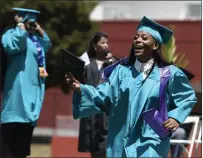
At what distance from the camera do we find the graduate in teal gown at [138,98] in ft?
17.4

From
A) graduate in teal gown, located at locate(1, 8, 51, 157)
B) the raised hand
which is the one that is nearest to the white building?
graduate in teal gown, located at locate(1, 8, 51, 157)

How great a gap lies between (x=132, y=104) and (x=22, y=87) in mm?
2583

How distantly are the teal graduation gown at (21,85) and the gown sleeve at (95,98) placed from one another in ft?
7.05

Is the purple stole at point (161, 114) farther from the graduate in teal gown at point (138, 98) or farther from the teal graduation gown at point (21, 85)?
the teal graduation gown at point (21, 85)

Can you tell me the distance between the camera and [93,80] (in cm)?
816

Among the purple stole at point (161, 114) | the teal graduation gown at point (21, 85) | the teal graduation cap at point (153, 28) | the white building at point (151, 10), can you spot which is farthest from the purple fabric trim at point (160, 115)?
the white building at point (151, 10)

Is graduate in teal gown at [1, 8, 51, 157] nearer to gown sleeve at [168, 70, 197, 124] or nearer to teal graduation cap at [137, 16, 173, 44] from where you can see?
teal graduation cap at [137, 16, 173, 44]

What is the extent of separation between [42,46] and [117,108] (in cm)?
284

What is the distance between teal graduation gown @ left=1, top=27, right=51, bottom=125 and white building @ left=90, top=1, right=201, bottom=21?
797 inches

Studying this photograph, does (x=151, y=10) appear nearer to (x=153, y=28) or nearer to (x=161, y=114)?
(x=153, y=28)

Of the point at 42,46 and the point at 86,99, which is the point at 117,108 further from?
the point at 42,46

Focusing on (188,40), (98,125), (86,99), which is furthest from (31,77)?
(188,40)

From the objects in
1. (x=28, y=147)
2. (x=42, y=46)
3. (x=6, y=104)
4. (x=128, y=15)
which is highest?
(x=42, y=46)

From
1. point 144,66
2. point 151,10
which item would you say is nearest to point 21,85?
point 144,66
